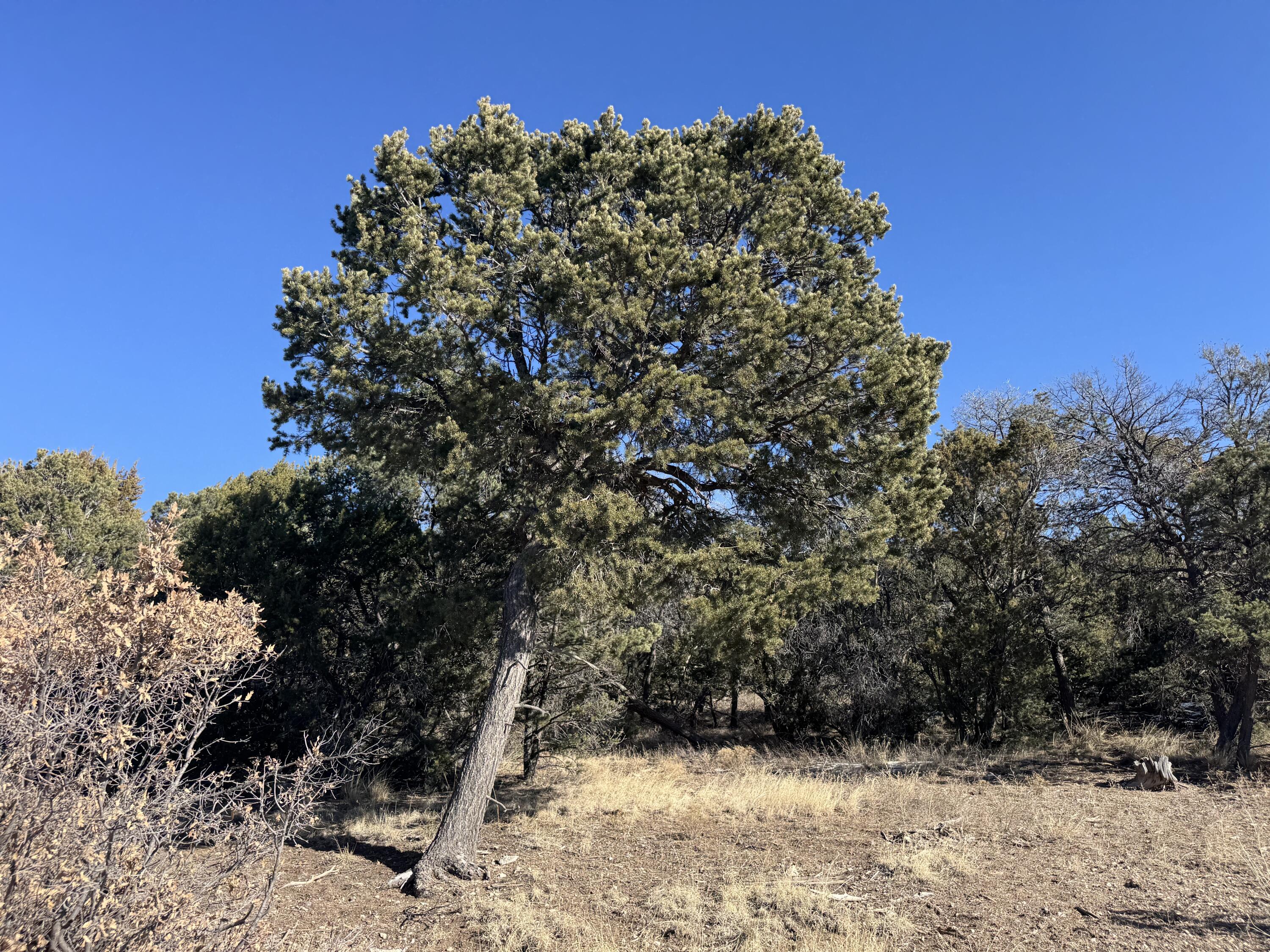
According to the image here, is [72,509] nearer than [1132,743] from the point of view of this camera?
No

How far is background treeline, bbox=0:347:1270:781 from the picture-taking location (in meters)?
12.1

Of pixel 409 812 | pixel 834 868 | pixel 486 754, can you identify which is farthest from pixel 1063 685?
pixel 409 812

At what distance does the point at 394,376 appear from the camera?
8719 mm

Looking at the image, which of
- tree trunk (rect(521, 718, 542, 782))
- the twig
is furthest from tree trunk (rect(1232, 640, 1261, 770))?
the twig

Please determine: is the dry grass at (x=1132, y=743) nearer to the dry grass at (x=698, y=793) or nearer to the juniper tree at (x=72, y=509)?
the dry grass at (x=698, y=793)

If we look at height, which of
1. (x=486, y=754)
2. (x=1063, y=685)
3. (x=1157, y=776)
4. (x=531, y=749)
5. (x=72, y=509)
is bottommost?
(x=531, y=749)

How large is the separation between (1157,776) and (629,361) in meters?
10.7

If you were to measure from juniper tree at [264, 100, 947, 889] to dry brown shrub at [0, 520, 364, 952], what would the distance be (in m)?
3.94

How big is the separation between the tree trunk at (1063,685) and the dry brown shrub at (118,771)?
649 inches

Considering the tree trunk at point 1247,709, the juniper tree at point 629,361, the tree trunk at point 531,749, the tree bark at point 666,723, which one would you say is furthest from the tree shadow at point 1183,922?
the tree bark at point 666,723

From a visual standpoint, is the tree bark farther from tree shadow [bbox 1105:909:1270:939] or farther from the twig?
tree shadow [bbox 1105:909:1270:939]

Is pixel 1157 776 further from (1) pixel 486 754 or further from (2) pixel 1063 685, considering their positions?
(1) pixel 486 754

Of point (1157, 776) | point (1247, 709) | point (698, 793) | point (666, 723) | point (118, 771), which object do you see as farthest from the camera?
point (666, 723)

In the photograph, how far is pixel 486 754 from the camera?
870 centimetres
